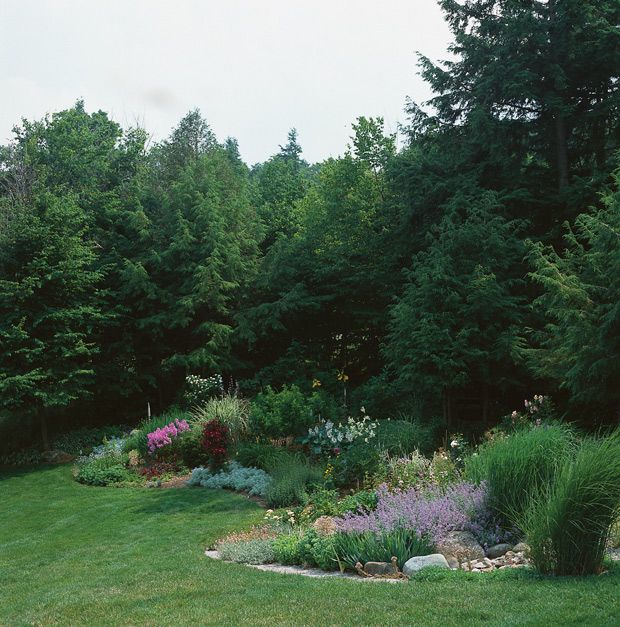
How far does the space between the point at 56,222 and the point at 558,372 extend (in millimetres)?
12158

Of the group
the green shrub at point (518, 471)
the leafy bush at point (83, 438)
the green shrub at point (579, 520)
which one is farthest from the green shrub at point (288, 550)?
the leafy bush at point (83, 438)

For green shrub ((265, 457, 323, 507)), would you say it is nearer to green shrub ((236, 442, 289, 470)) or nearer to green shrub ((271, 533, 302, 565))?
green shrub ((236, 442, 289, 470))

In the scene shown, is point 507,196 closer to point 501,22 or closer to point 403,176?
point 403,176

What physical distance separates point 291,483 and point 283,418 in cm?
290

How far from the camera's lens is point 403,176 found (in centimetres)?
1669

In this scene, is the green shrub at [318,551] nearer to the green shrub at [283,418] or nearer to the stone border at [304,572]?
the stone border at [304,572]

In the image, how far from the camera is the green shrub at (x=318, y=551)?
22.2ft

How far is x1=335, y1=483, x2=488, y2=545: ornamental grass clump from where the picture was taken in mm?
6754

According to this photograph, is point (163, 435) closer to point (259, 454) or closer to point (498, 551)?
point (259, 454)

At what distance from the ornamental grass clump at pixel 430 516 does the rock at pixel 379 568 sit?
427 mm

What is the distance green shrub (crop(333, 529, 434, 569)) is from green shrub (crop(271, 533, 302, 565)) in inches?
20.6

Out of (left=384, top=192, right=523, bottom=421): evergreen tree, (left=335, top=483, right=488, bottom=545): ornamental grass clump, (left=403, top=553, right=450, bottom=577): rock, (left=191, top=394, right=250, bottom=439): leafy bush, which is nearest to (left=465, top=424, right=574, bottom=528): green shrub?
(left=335, top=483, right=488, bottom=545): ornamental grass clump

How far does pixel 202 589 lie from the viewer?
588 centimetres

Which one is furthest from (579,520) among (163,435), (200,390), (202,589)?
(200,390)
